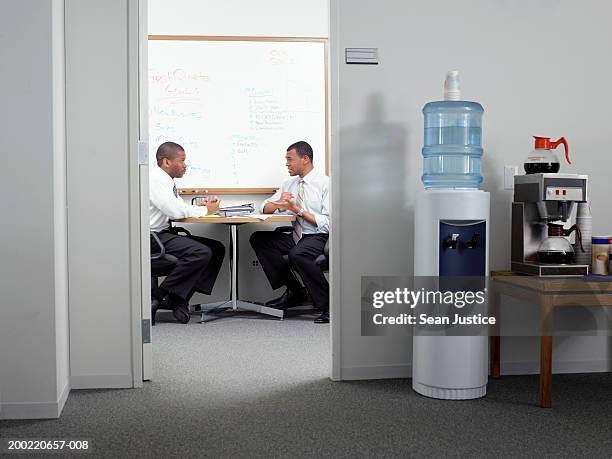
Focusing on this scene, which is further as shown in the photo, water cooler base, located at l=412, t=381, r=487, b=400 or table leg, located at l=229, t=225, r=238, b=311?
table leg, located at l=229, t=225, r=238, b=311

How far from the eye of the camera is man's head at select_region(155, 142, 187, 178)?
5.48 metres

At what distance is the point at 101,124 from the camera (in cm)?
322

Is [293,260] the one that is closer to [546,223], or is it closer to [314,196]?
[314,196]

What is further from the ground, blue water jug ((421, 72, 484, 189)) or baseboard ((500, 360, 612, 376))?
blue water jug ((421, 72, 484, 189))

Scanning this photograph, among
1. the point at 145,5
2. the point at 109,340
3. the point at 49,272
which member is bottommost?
the point at 109,340

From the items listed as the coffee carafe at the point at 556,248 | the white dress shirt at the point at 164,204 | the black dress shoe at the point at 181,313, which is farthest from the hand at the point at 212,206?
the coffee carafe at the point at 556,248

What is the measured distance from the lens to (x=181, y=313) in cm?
517

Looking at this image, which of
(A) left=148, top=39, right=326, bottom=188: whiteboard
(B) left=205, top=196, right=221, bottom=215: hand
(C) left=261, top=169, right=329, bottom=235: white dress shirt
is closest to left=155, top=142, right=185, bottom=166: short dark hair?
(A) left=148, top=39, right=326, bottom=188: whiteboard

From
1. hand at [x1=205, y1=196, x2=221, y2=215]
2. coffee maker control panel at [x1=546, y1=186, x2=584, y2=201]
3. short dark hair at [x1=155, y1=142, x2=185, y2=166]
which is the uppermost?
short dark hair at [x1=155, y1=142, x2=185, y2=166]

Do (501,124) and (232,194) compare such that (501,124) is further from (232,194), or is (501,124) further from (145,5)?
(232,194)

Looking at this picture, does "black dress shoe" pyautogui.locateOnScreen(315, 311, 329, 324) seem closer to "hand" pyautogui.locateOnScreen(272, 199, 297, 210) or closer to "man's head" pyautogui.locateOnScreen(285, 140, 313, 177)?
"hand" pyautogui.locateOnScreen(272, 199, 297, 210)

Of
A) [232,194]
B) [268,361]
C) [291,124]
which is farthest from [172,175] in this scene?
[268,361]

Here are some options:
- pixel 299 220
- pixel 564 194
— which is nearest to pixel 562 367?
pixel 564 194

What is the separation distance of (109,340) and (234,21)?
3.36 meters
